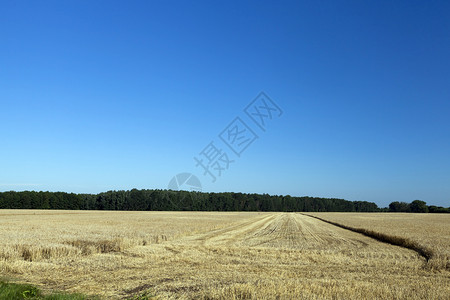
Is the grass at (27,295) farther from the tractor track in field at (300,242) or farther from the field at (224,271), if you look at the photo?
the tractor track in field at (300,242)

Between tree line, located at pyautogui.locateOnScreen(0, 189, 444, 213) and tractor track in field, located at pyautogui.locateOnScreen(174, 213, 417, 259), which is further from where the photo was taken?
tree line, located at pyautogui.locateOnScreen(0, 189, 444, 213)

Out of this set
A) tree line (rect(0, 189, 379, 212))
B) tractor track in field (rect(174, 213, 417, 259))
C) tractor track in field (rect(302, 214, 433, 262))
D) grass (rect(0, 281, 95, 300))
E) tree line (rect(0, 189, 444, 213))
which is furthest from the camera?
tree line (rect(0, 189, 444, 213))

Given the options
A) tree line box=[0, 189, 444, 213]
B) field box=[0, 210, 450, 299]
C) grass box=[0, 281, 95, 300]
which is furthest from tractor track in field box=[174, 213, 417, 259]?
tree line box=[0, 189, 444, 213]

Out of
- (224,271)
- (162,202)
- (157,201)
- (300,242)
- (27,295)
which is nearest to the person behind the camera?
(27,295)

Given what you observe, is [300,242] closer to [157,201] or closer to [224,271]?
[224,271]

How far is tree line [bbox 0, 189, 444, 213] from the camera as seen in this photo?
429ft

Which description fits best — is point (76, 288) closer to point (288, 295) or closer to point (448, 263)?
point (288, 295)

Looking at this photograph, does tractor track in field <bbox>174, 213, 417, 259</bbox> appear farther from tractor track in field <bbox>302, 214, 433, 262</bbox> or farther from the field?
the field

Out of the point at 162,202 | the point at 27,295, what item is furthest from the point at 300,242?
the point at 162,202

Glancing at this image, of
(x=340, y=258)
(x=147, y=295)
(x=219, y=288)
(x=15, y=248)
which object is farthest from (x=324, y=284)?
(x=15, y=248)

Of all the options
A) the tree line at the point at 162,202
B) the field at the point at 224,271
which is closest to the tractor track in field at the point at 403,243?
the field at the point at 224,271

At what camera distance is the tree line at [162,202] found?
130625mm

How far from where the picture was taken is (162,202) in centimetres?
15412

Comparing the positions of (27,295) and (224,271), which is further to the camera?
(224,271)
